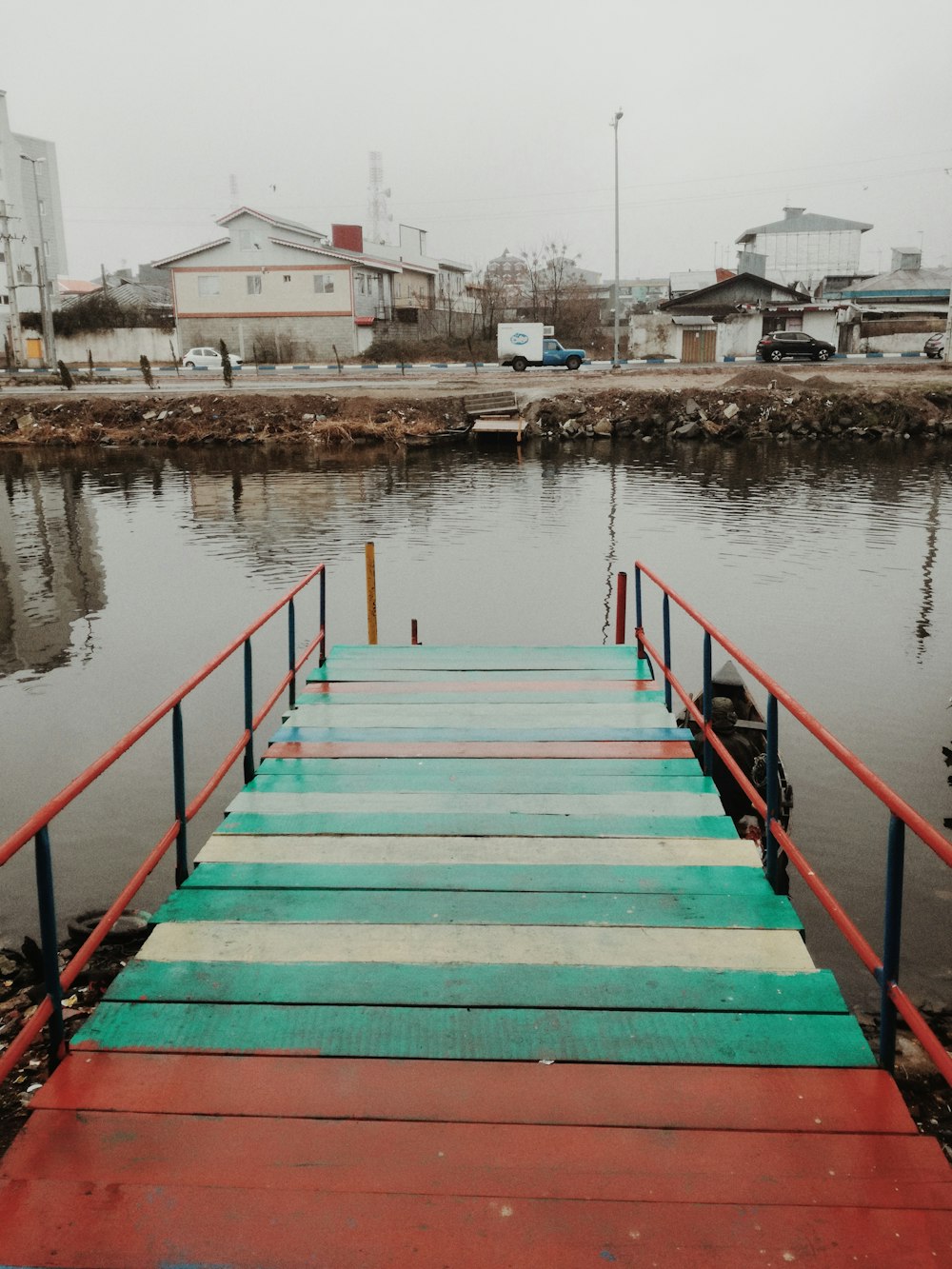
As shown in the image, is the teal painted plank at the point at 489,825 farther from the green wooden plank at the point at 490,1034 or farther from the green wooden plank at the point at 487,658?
the green wooden plank at the point at 487,658

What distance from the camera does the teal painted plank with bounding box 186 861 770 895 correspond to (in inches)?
172

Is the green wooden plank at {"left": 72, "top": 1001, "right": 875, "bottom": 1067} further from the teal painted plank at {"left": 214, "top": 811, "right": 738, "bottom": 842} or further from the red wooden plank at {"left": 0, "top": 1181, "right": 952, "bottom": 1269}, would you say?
the teal painted plank at {"left": 214, "top": 811, "right": 738, "bottom": 842}

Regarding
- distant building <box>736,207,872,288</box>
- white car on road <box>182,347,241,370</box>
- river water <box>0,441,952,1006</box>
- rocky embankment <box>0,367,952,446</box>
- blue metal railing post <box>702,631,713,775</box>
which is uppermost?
distant building <box>736,207,872,288</box>

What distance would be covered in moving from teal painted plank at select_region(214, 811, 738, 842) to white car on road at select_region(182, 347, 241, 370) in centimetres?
4869

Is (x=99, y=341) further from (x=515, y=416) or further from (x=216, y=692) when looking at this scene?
(x=216, y=692)

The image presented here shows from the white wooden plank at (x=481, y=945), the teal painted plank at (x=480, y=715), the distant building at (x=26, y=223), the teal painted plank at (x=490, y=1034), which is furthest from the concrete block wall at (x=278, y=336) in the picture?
the teal painted plank at (x=490, y=1034)

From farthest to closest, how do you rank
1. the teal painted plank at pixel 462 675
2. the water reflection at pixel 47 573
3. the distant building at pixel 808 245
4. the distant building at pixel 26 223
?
1. the distant building at pixel 808 245
2. the distant building at pixel 26 223
3. the water reflection at pixel 47 573
4. the teal painted plank at pixel 462 675

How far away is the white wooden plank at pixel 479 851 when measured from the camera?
464 centimetres

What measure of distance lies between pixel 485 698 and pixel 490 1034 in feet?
13.6

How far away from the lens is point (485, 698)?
291 inches

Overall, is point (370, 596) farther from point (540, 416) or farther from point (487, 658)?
point (540, 416)

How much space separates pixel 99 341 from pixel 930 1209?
Answer: 6145cm

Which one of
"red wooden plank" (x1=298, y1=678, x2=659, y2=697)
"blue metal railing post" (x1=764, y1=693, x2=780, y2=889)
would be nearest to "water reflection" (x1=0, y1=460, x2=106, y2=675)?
"red wooden plank" (x1=298, y1=678, x2=659, y2=697)

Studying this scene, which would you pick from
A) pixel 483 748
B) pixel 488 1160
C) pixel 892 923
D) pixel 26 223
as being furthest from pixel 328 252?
pixel 488 1160
